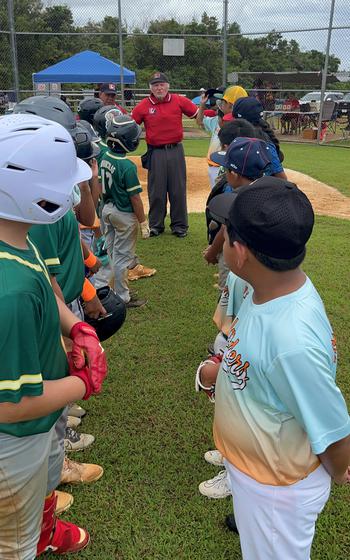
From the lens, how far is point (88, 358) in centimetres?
174

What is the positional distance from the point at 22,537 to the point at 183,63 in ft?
64.9

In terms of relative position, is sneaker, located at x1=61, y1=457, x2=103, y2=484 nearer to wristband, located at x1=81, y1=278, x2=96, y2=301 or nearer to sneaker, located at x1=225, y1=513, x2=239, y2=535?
sneaker, located at x1=225, y1=513, x2=239, y2=535

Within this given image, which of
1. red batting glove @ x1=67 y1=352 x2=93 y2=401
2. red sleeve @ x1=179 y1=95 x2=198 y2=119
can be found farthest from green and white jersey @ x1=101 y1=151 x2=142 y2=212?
red batting glove @ x1=67 y1=352 x2=93 y2=401

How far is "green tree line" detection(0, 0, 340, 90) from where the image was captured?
671 inches

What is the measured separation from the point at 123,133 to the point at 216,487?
2.98 metres

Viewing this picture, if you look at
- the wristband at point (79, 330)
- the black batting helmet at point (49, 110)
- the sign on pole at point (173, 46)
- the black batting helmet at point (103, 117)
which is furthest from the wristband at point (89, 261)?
the sign on pole at point (173, 46)

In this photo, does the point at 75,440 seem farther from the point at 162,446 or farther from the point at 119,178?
the point at 119,178

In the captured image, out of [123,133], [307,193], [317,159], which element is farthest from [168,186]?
[317,159]

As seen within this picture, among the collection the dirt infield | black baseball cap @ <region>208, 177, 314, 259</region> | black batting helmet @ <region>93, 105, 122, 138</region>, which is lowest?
the dirt infield

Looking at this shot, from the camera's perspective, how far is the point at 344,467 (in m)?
1.54

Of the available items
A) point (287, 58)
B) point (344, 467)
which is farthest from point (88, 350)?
point (287, 58)

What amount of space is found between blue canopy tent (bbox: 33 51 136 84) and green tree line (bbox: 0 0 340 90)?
89cm

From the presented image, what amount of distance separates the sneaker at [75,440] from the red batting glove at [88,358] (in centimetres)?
139

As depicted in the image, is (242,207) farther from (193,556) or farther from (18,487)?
(193,556)
